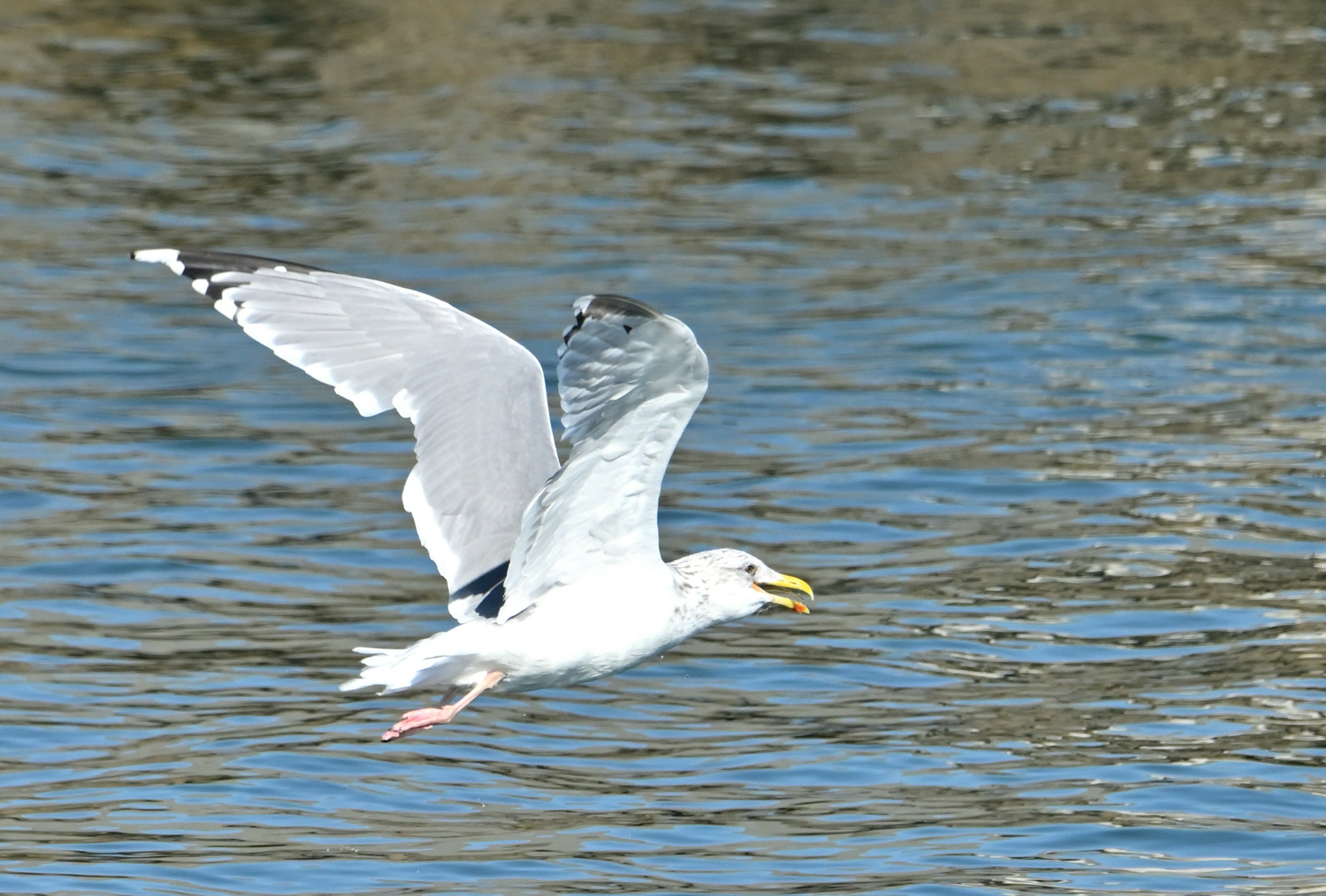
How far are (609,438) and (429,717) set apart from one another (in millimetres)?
1258

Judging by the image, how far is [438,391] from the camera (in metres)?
8.22

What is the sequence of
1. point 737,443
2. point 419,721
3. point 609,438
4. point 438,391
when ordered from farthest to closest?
point 737,443
point 438,391
point 419,721
point 609,438

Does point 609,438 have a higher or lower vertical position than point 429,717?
higher

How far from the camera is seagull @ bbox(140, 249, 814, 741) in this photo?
7.09m

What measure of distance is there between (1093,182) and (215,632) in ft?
33.5

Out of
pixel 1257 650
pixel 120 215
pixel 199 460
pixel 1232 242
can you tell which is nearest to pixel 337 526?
pixel 199 460

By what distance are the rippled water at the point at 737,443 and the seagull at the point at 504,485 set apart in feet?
3.84

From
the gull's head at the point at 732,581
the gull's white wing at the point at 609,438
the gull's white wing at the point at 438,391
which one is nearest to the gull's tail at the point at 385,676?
the gull's white wing at the point at 609,438

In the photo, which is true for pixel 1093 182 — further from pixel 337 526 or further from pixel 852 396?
pixel 337 526

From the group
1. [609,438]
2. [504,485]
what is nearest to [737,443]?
[504,485]

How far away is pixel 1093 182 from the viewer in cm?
1872

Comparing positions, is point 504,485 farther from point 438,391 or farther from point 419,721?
point 419,721

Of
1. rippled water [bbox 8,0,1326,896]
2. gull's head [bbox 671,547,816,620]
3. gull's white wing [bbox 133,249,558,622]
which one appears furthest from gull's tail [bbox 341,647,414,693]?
rippled water [bbox 8,0,1326,896]

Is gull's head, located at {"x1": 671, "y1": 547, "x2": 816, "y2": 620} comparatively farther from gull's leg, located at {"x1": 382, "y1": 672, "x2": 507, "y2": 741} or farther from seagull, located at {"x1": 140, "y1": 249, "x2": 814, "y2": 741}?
gull's leg, located at {"x1": 382, "y1": 672, "x2": 507, "y2": 741}
